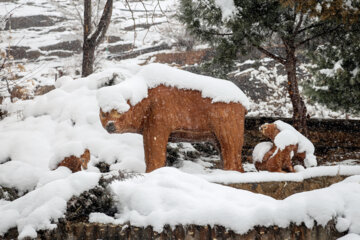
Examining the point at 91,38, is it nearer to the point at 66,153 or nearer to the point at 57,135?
the point at 57,135

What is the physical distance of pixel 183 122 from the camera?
3.74 meters

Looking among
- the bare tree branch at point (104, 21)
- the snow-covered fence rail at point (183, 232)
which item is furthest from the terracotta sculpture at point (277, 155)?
the bare tree branch at point (104, 21)

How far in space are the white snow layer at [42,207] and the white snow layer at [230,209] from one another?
0.18 metres

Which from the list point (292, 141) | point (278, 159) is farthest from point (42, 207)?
point (292, 141)

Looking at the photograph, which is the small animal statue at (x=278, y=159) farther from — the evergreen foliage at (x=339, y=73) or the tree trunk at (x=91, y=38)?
the tree trunk at (x=91, y=38)

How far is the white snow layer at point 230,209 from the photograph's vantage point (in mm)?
1936

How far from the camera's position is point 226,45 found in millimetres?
7055

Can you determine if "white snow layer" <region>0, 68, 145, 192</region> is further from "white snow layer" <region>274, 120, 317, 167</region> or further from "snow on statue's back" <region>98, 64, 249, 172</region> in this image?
"white snow layer" <region>274, 120, 317, 167</region>

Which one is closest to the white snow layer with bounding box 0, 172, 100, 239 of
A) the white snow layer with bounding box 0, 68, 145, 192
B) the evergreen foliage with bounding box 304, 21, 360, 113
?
the white snow layer with bounding box 0, 68, 145, 192

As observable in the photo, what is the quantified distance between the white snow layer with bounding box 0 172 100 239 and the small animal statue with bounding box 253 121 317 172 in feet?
7.83

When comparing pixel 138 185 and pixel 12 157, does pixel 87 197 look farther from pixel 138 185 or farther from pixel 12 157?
pixel 12 157

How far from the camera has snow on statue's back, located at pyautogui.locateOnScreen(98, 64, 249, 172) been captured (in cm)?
365

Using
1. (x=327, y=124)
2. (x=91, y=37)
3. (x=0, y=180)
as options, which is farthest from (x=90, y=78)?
(x=327, y=124)

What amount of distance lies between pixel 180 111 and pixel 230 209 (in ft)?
6.26
